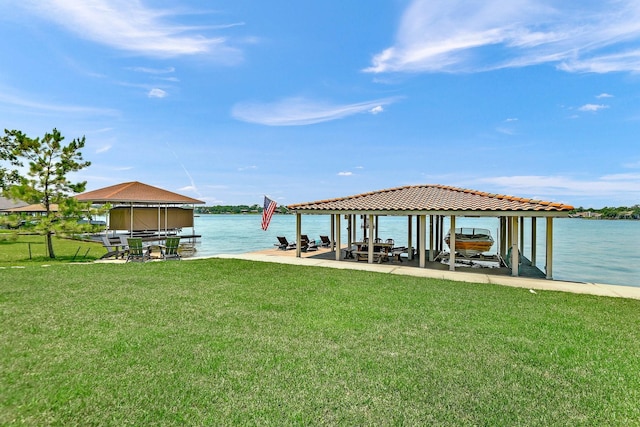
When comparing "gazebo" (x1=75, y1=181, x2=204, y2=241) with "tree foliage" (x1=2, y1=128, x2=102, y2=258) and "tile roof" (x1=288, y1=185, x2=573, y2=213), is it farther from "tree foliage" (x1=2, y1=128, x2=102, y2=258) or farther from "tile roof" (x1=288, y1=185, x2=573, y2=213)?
"tile roof" (x1=288, y1=185, x2=573, y2=213)

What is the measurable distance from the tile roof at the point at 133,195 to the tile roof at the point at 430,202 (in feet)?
42.4

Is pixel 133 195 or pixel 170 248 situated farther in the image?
pixel 133 195

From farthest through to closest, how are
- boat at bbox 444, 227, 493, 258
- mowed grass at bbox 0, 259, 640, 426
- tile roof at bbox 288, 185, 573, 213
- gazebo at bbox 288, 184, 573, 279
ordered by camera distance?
boat at bbox 444, 227, 493, 258 → tile roof at bbox 288, 185, 573, 213 → gazebo at bbox 288, 184, 573, 279 → mowed grass at bbox 0, 259, 640, 426

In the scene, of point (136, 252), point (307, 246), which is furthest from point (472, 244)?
point (136, 252)

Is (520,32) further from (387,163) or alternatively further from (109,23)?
(387,163)

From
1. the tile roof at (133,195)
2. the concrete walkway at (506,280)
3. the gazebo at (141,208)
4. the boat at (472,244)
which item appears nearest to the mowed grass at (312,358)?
the concrete walkway at (506,280)

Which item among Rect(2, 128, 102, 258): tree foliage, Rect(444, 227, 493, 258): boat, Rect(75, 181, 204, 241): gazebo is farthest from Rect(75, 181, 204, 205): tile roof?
Rect(444, 227, 493, 258): boat

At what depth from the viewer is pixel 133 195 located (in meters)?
22.8

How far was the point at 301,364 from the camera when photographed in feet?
13.2

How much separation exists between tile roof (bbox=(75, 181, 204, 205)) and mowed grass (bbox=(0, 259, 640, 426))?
15.5m

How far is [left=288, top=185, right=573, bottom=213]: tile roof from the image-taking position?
11.1 m

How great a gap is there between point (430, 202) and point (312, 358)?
9800 millimetres

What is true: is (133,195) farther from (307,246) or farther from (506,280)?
(506,280)

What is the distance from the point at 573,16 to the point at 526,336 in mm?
12611
